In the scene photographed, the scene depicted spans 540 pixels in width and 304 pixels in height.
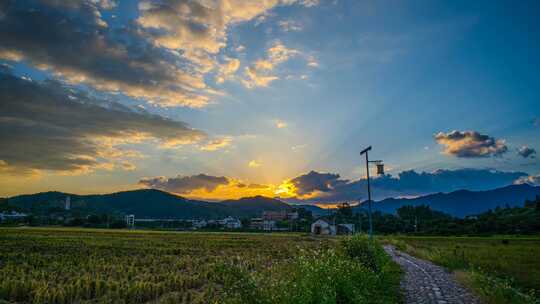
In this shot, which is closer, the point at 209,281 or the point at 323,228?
the point at 209,281

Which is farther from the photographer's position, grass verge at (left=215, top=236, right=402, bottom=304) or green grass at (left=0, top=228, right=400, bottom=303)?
green grass at (left=0, top=228, right=400, bottom=303)

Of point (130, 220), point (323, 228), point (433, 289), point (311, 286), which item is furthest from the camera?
point (130, 220)

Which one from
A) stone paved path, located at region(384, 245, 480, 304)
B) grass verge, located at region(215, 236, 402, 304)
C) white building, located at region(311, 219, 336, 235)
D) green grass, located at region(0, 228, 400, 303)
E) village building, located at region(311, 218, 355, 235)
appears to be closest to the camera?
grass verge, located at region(215, 236, 402, 304)

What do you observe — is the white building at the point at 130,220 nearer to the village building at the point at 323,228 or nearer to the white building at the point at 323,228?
the village building at the point at 323,228

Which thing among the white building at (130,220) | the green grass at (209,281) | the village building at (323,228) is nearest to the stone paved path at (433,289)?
the green grass at (209,281)

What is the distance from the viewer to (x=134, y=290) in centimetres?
1639

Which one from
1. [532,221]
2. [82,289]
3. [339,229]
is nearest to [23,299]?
[82,289]

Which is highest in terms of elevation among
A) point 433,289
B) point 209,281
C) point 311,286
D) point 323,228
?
point 311,286

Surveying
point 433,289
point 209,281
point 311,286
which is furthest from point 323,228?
point 311,286

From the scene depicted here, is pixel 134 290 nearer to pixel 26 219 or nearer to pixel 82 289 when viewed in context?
pixel 82 289

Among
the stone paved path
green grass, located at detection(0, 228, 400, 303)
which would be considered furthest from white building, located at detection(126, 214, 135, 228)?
the stone paved path

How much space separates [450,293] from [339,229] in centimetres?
10409

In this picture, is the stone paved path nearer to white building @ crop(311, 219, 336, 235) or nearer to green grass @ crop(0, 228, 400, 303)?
green grass @ crop(0, 228, 400, 303)

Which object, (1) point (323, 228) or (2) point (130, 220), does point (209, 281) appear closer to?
(1) point (323, 228)
